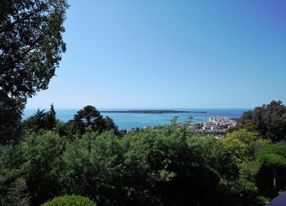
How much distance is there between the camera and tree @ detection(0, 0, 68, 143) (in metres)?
5.55

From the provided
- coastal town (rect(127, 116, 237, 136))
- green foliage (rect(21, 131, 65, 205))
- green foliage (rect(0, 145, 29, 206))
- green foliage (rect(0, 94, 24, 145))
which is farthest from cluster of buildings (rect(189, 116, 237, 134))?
green foliage (rect(0, 94, 24, 145))

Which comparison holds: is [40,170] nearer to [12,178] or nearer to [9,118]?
[12,178]

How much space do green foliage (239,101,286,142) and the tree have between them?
30.7 meters

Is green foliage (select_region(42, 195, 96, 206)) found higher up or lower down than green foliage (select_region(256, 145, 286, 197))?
higher up

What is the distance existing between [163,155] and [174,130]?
1038mm

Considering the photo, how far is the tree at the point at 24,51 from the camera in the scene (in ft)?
18.2

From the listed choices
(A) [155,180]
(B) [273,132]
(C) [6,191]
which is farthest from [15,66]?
(B) [273,132]

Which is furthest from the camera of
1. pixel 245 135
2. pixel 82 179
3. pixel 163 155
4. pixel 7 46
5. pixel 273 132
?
pixel 273 132

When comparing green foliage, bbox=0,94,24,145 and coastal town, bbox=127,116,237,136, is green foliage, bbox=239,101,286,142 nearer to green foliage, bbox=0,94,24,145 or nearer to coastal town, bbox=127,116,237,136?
coastal town, bbox=127,116,237,136

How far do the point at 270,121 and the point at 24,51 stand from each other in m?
33.3

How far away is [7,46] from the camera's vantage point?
5652mm

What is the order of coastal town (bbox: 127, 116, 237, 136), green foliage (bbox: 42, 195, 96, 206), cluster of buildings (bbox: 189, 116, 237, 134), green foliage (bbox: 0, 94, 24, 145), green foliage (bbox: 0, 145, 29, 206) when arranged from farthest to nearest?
cluster of buildings (bbox: 189, 116, 237, 134) → coastal town (bbox: 127, 116, 237, 136) → green foliage (bbox: 0, 145, 29, 206) → green foliage (bbox: 42, 195, 96, 206) → green foliage (bbox: 0, 94, 24, 145)

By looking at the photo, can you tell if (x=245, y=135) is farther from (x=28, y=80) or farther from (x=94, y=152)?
(x=28, y=80)

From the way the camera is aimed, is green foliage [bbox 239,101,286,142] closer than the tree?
No
